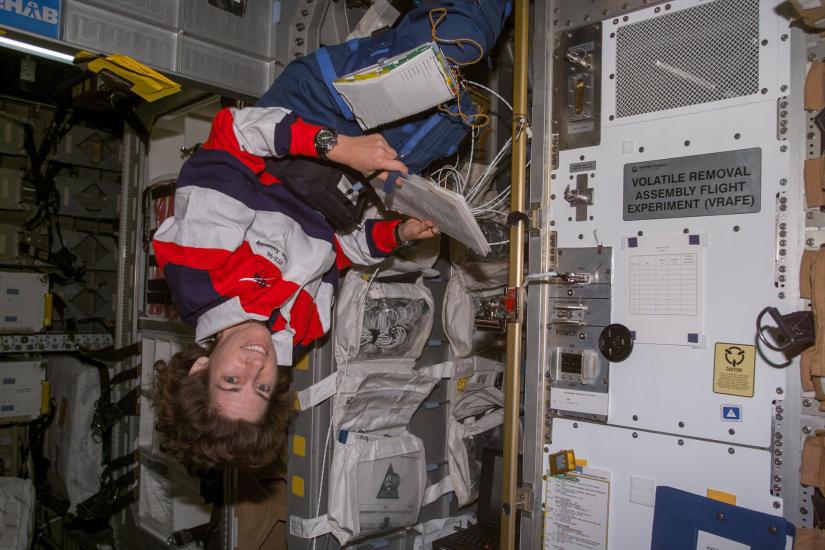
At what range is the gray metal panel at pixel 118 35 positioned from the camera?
2443 millimetres

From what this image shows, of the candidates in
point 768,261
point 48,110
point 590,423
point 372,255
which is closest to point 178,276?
point 372,255

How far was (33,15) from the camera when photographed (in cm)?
231

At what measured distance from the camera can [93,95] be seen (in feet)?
16.0

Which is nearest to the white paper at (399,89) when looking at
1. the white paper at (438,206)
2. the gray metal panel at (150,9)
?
the white paper at (438,206)

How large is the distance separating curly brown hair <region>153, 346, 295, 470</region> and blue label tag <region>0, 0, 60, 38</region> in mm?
1525

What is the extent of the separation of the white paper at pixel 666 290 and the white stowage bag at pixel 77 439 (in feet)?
14.6

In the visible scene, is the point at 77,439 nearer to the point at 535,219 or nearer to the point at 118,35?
the point at 118,35

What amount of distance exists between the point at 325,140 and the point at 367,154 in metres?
0.19

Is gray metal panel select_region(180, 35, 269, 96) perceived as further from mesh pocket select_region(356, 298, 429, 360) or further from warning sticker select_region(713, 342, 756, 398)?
warning sticker select_region(713, 342, 756, 398)

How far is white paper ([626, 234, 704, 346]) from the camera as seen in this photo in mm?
2238

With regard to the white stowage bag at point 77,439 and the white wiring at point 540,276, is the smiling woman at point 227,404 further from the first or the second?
the white stowage bag at point 77,439

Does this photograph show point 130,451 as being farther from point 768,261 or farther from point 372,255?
point 768,261

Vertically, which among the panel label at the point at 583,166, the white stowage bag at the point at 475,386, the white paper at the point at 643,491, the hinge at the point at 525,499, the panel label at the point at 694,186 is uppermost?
the panel label at the point at 583,166

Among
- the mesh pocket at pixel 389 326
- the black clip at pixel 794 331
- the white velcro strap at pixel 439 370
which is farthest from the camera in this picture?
the white velcro strap at pixel 439 370
